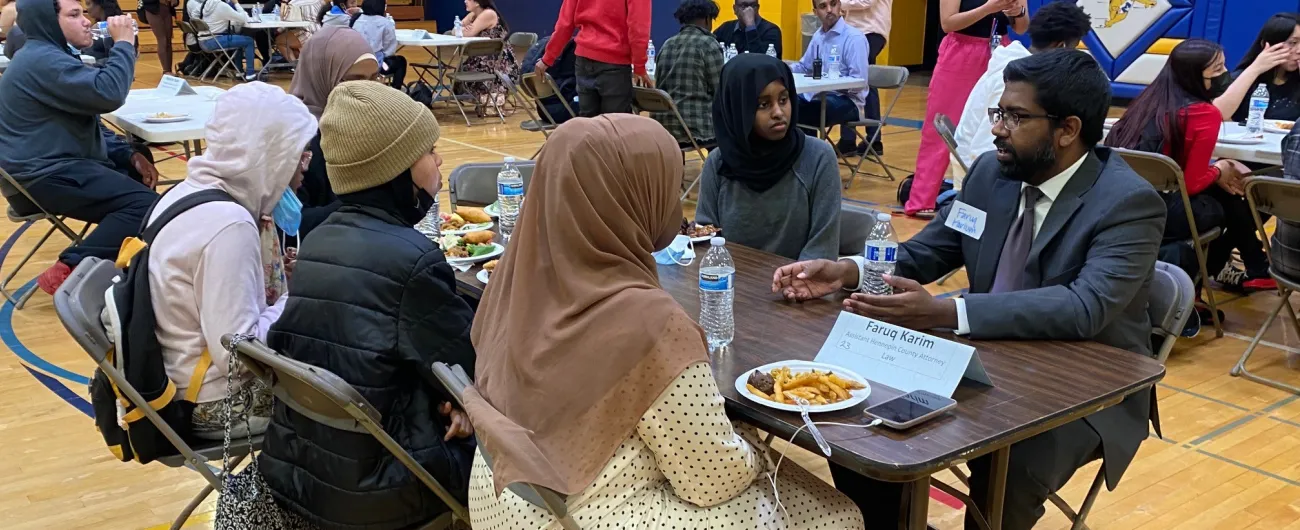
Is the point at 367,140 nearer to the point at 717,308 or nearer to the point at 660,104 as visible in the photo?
the point at 717,308

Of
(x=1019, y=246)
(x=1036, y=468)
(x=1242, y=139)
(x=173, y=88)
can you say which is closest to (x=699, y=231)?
(x=1019, y=246)

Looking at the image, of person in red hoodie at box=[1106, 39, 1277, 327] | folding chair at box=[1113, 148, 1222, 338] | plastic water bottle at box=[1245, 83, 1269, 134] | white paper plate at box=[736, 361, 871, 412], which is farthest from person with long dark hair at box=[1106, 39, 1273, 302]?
white paper plate at box=[736, 361, 871, 412]

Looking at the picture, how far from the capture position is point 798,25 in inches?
516

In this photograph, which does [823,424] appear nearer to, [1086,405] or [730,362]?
[730,362]

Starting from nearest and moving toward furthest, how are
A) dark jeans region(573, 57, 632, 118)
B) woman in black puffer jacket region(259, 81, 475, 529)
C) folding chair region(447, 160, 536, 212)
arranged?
woman in black puffer jacket region(259, 81, 475, 529), folding chair region(447, 160, 536, 212), dark jeans region(573, 57, 632, 118)

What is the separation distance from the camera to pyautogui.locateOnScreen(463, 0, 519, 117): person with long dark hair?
10.6 metres

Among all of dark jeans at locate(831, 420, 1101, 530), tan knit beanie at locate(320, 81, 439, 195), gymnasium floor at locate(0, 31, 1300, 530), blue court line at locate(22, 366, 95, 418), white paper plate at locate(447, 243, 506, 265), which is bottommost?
blue court line at locate(22, 366, 95, 418)

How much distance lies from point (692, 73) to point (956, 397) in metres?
4.89

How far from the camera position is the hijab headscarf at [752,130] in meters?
3.26

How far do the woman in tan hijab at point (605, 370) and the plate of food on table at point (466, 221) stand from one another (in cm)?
153

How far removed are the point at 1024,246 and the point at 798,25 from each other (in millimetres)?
11108

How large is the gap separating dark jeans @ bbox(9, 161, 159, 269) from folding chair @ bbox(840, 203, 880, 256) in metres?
3.13

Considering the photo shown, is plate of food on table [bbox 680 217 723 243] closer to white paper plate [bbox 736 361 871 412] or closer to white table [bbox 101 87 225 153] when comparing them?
white paper plate [bbox 736 361 871 412]

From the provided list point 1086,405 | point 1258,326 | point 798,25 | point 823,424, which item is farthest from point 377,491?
point 798,25
